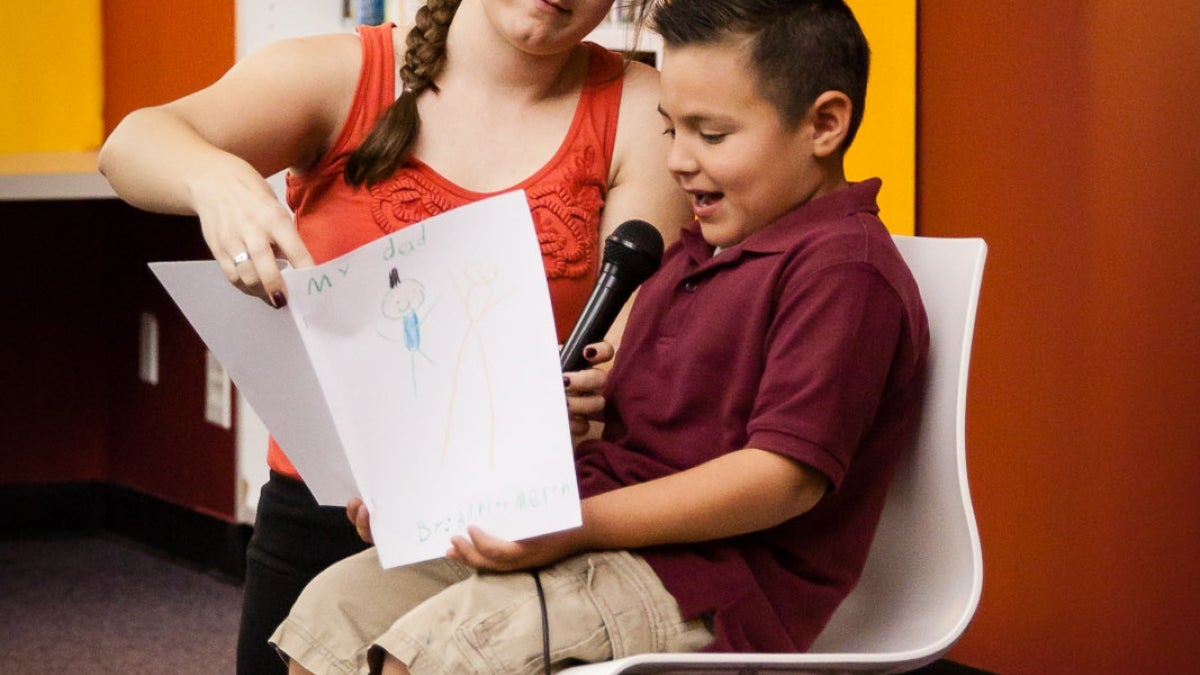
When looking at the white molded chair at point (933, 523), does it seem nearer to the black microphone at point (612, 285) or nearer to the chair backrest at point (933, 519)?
the chair backrest at point (933, 519)

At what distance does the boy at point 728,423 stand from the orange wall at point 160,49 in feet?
7.46

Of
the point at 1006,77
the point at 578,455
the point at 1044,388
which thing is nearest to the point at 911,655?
the point at 578,455

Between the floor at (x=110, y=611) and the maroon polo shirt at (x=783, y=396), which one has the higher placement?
the maroon polo shirt at (x=783, y=396)

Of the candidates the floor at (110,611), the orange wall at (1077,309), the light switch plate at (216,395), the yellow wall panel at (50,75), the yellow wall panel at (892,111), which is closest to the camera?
the orange wall at (1077,309)

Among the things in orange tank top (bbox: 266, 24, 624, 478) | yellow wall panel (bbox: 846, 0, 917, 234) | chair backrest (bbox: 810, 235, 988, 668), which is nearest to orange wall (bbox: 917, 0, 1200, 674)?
yellow wall panel (bbox: 846, 0, 917, 234)

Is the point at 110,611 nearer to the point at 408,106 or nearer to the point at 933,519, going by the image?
the point at 408,106

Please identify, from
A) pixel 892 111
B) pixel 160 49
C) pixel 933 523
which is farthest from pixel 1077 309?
pixel 160 49

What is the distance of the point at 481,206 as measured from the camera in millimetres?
1034

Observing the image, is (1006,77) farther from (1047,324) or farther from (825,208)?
(825,208)

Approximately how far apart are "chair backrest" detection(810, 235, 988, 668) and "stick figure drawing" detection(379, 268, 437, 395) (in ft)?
1.50

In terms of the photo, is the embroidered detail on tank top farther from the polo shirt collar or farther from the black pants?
the black pants

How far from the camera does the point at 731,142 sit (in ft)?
4.11

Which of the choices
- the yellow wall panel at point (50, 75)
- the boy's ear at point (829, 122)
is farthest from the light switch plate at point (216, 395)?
the boy's ear at point (829, 122)

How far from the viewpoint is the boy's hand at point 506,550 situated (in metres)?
1.06
